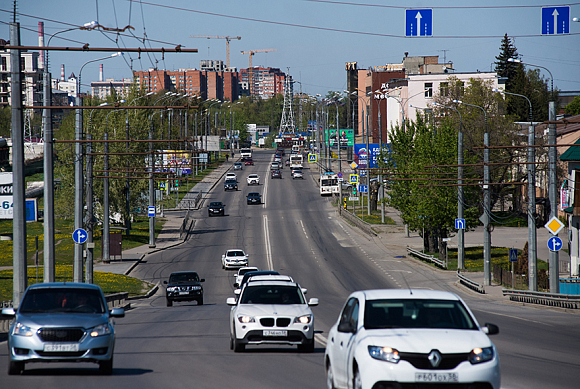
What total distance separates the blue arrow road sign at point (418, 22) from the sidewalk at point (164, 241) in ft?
90.5

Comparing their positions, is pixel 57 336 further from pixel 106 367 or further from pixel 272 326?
pixel 272 326

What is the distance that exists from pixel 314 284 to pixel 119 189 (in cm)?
2351

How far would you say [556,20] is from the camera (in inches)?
971

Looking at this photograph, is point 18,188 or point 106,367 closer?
point 106,367

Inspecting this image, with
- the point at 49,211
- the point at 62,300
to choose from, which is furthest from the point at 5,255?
the point at 62,300

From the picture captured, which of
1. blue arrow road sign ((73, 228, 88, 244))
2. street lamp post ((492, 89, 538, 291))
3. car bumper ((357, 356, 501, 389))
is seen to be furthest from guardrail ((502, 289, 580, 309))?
car bumper ((357, 356, 501, 389))

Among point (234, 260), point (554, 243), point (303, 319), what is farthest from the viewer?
point (234, 260)

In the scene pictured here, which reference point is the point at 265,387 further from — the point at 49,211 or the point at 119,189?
the point at 119,189

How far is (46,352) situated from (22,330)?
1.83ft

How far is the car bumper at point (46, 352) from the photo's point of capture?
11492 millimetres

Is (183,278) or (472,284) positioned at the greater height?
(183,278)

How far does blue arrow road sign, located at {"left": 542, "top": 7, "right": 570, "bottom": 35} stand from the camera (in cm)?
2453

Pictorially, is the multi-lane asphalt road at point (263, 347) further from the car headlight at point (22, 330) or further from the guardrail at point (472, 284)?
the car headlight at point (22, 330)

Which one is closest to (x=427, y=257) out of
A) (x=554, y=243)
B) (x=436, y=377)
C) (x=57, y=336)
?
(x=554, y=243)
